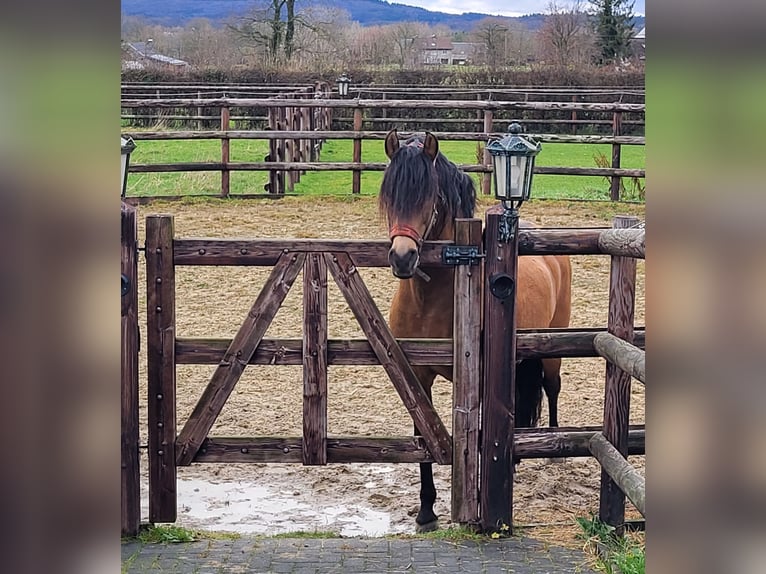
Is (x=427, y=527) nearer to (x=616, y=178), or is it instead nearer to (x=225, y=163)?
(x=225, y=163)

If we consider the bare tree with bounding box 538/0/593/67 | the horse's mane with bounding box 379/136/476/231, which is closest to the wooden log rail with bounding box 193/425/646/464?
the horse's mane with bounding box 379/136/476/231

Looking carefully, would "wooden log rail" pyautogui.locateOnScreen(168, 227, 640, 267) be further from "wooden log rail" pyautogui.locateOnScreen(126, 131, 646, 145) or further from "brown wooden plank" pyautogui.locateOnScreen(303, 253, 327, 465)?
"wooden log rail" pyautogui.locateOnScreen(126, 131, 646, 145)

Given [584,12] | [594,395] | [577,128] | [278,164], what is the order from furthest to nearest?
[584,12]
[577,128]
[278,164]
[594,395]

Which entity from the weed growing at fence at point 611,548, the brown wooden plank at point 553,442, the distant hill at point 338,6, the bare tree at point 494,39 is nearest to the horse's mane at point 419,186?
the brown wooden plank at point 553,442

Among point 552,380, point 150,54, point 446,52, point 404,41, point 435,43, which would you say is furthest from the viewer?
point 435,43

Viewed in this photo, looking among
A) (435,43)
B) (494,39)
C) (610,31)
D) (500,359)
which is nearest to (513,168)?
(500,359)

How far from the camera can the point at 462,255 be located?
11.0 ft

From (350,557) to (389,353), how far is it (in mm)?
739

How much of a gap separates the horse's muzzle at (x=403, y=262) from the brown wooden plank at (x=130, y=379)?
0.91 metres
